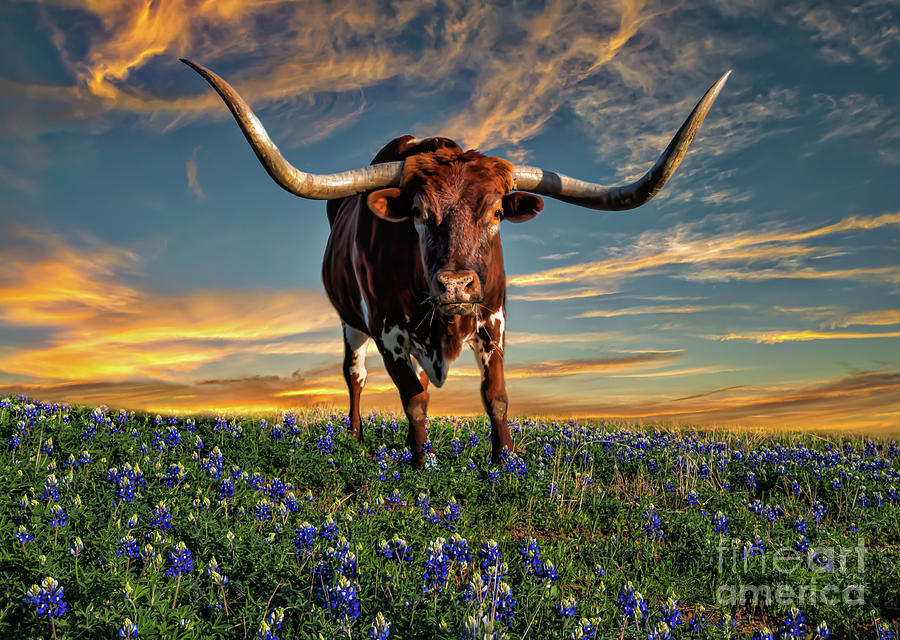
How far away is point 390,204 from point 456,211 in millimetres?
976

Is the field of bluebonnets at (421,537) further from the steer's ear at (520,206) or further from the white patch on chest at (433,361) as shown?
the steer's ear at (520,206)

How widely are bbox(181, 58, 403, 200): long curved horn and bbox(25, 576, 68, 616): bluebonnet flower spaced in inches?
188

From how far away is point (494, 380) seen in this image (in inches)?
310

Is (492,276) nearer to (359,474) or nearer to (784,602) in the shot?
(359,474)

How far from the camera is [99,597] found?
344 centimetres

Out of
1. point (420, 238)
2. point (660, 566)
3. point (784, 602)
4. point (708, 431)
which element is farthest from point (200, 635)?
point (708, 431)

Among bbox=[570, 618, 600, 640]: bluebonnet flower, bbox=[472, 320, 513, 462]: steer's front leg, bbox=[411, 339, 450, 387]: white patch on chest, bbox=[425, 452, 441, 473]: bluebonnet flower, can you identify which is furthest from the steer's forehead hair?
bbox=[570, 618, 600, 640]: bluebonnet flower

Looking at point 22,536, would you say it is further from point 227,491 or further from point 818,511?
point 818,511

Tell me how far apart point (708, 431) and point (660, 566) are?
26.4ft

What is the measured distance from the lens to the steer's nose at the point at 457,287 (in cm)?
614

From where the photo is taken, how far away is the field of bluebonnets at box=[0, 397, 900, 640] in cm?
350

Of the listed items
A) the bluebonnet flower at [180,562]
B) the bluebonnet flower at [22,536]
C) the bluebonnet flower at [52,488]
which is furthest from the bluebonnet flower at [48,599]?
the bluebonnet flower at [52,488]

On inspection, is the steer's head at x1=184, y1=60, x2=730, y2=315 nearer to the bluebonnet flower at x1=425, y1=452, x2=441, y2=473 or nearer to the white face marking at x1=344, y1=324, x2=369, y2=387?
the bluebonnet flower at x1=425, y1=452, x2=441, y2=473

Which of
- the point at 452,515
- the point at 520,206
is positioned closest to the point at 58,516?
the point at 452,515
